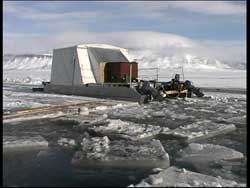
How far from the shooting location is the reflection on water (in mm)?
4766

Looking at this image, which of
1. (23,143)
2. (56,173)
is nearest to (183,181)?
(56,173)

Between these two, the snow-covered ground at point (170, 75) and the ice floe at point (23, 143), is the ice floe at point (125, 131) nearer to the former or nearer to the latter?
the ice floe at point (23, 143)

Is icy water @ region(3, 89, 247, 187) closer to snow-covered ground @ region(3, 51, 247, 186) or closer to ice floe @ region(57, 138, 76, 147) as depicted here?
snow-covered ground @ region(3, 51, 247, 186)

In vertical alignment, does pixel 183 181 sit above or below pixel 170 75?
below

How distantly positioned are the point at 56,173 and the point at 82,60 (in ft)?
44.0

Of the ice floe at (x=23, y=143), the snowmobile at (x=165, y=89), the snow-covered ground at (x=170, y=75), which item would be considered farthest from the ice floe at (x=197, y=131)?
the snow-covered ground at (x=170, y=75)

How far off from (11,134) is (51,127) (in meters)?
1.23

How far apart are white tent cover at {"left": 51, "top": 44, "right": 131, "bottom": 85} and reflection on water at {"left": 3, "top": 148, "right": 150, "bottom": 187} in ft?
Answer: 39.5

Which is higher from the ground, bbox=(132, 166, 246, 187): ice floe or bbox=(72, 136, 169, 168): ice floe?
bbox=(72, 136, 169, 168): ice floe

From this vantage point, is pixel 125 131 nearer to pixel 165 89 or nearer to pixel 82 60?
pixel 165 89

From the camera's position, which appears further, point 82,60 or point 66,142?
point 82,60

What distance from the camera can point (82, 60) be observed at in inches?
717

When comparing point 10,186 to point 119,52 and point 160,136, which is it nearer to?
point 160,136

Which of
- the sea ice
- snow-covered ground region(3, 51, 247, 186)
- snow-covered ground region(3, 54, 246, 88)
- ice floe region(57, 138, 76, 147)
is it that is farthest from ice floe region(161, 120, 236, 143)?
snow-covered ground region(3, 54, 246, 88)
